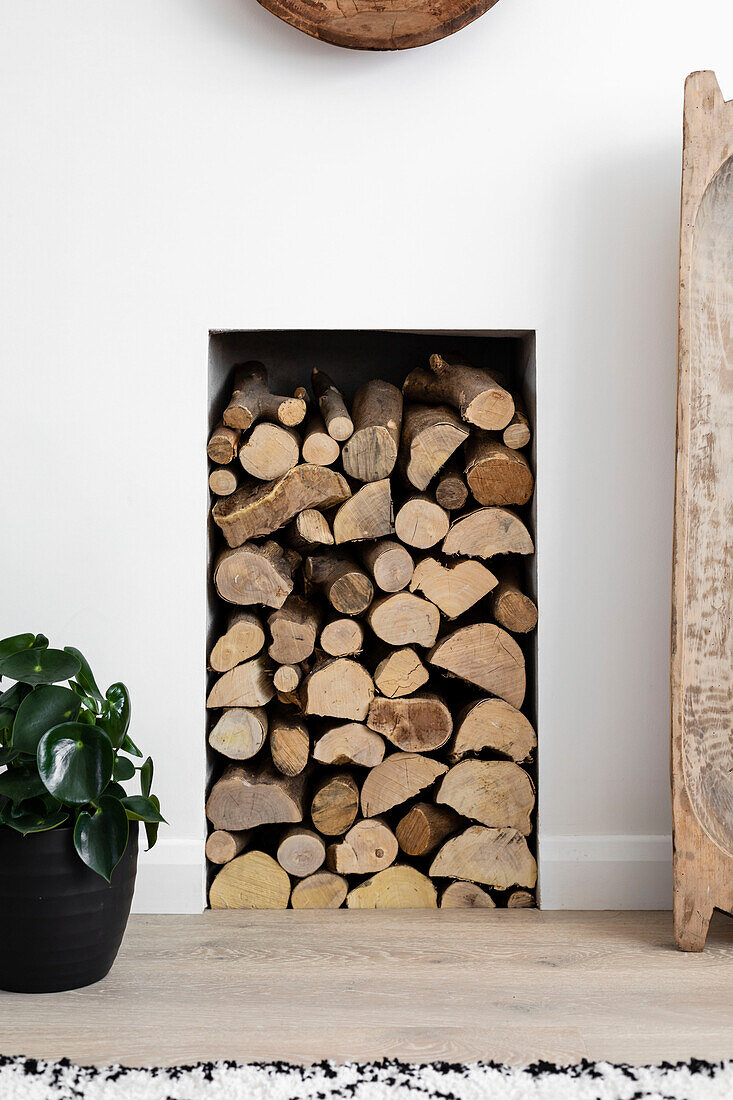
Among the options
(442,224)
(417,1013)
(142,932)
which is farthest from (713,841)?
(442,224)

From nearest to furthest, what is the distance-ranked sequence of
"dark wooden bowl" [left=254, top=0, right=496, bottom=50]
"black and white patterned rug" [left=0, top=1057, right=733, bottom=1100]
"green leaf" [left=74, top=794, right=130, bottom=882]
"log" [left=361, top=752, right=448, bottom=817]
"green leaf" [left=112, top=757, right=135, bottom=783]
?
"black and white patterned rug" [left=0, top=1057, right=733, bottom=1100]
"green leaf" [left=74, top=794, right=130, bottom=882]
"green leaf" [left=112, top=757, right=135, bottom=783]
"dark wooden bowl" [left=254, top=0, right=496, bottom=50]
"log" [left=361, top=752, right=448, bottom=817]

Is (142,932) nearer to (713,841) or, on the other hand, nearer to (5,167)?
(713,841)

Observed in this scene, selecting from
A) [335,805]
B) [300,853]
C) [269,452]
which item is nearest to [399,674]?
[335,805]

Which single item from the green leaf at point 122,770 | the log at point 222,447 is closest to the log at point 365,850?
the green leaf at point 122,770

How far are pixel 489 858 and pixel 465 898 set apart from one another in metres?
0.09

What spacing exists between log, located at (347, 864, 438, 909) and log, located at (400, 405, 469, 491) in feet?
2.59

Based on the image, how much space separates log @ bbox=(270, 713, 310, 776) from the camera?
192 centimetres

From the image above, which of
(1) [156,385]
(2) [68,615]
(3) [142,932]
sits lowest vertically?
(3) [142,932]

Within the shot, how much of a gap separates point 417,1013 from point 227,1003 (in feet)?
0.97

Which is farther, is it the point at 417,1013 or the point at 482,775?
the point at 482,775

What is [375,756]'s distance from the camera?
1.93 meters

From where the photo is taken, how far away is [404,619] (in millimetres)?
1910

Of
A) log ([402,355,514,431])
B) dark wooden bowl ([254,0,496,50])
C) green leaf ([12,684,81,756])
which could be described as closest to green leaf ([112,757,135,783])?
green leaf ([12,684,81,756])

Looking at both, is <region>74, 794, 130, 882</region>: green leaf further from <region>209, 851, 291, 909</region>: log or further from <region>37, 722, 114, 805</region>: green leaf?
<region>209, 851, 291, 909</region>: log
